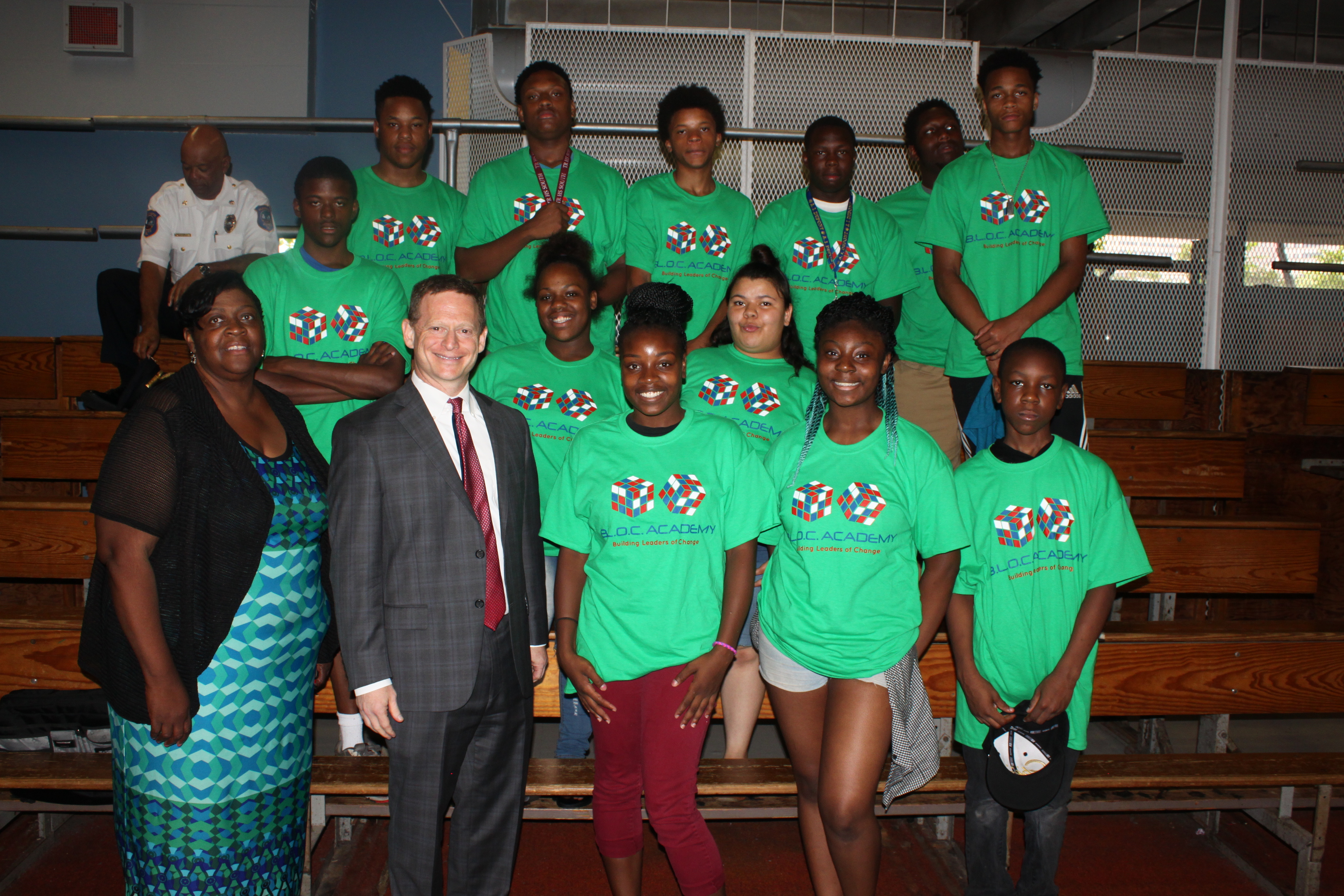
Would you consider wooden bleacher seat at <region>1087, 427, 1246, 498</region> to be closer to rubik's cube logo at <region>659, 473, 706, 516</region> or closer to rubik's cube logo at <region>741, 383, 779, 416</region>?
rubik's cube logo at <region>741, 383, 779, 416</region>

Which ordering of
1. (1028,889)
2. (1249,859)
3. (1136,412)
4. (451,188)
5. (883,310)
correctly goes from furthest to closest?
(1136,412) → (451,188) → (1249,859) → (1028,889) → (883,310)

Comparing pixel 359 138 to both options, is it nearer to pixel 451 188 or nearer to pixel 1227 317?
pixel 451 188

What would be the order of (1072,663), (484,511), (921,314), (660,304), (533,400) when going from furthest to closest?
1. (921,314)
2. (533,400)
3. (660,304)
4. (1072,663)
5. (484,511)

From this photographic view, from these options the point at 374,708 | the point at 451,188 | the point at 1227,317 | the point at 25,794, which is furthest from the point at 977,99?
the point at 25,794

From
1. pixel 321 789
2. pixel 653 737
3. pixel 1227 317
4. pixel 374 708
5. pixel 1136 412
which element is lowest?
pixel 321 789

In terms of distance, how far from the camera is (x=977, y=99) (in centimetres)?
452

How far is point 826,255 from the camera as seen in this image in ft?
10.0

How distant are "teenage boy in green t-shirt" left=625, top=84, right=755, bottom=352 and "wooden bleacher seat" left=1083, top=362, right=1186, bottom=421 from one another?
2801 mm

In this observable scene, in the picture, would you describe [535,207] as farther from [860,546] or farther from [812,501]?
[860,546]

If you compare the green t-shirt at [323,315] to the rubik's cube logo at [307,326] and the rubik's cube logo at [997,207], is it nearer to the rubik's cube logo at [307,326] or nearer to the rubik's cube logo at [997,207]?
the rubik's cube logo at [307,326]

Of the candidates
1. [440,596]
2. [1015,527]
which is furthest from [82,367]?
[1015,527]

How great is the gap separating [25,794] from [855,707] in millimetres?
2519

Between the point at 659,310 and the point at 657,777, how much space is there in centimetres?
116

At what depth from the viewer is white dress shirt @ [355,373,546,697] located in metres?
1.88
